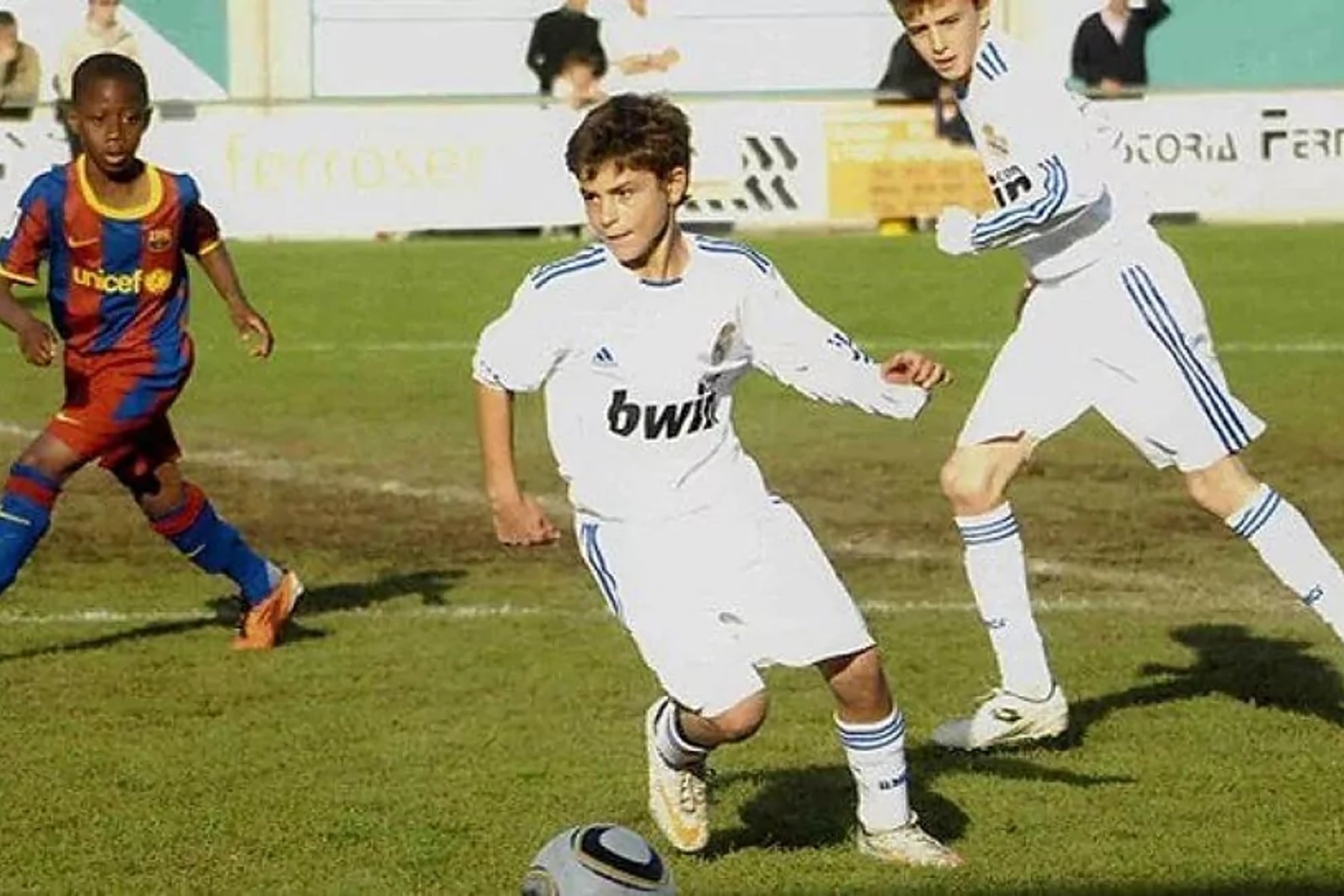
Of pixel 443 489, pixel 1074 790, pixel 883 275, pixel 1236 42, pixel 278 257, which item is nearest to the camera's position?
pixel 1074 790

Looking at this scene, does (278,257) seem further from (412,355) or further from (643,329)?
(643,329)

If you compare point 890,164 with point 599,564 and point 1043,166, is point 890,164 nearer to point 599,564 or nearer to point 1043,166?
point 1043,166

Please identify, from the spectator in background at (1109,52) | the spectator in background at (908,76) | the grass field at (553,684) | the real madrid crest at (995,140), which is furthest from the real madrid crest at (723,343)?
the spectator in background at (1109,52)

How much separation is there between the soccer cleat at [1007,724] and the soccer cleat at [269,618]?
2492 millimetres

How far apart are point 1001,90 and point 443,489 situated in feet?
17.7

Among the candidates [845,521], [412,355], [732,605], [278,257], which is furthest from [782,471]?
[278,257]

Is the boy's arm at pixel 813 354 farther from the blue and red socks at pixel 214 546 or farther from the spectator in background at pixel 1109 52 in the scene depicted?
the spectator in background at pixel 1109 52

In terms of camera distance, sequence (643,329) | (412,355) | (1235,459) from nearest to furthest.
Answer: (643,329) → (1235,459) → (412,355)

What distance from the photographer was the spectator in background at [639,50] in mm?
30672

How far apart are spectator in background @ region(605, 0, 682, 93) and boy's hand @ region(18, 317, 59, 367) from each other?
21.1 m

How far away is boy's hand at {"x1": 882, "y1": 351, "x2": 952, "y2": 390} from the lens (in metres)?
6.77

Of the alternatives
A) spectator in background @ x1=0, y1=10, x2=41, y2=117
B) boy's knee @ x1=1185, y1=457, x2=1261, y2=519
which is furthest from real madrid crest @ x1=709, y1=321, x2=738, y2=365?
spectator in background @ x1=0, y1=10, x2=41, y2=117

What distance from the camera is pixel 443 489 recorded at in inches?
519

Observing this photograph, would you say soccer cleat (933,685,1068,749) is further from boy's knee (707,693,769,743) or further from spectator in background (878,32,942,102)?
spectator in background (878,32,942,102)
